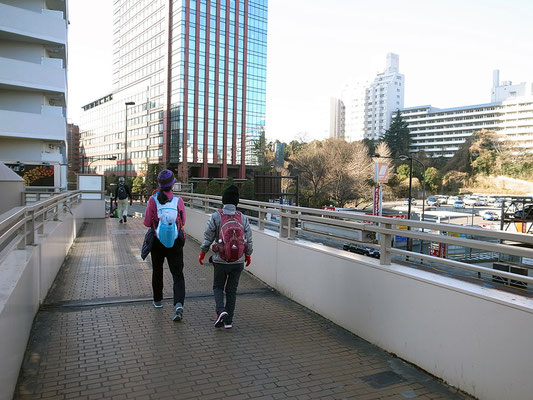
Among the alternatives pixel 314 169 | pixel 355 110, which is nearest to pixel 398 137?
pixel 355 110

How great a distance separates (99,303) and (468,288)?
4.75 m

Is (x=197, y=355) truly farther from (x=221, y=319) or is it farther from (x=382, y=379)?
(x=382, y=379)

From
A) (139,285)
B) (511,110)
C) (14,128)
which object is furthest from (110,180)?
(511,110)

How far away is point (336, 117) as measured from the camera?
19538 centimetres

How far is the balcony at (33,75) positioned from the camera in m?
22.7

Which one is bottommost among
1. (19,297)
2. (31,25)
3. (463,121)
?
(19,297)

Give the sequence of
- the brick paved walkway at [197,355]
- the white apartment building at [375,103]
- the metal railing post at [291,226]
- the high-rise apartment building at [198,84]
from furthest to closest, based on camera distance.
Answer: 1. the white apartment building at [375,103]
2. the high-rise apartment building at [198,84]
3. the metal railing post at [291,226]
4. the brick paved walkway at [197,355]

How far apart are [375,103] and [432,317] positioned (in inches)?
6758

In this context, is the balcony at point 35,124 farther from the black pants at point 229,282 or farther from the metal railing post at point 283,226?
the black pants at point 229,282

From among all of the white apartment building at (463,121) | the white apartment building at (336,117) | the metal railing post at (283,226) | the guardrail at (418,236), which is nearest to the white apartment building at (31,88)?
the metal railing post at (283,226)

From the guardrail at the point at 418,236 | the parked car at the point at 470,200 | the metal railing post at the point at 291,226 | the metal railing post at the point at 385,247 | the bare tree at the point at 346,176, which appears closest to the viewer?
the guardrail at the point at 418,236

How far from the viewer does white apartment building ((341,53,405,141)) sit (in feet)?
538

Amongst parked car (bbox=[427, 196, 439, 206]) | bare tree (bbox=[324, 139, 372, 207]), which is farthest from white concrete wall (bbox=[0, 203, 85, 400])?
parked car (bbox=[427, 196, 439, 206])

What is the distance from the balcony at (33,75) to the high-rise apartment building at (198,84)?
1898 inches
